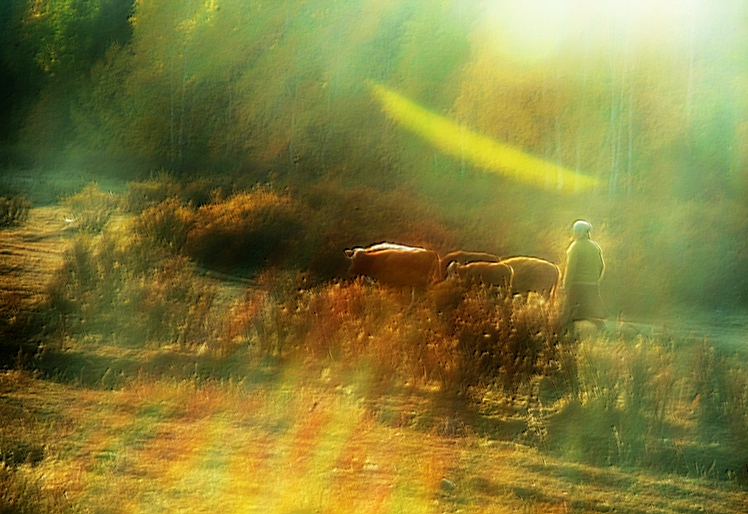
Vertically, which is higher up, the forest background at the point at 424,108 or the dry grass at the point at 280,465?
the forest background at the point at 424,108

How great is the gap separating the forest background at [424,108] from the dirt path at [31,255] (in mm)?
2723

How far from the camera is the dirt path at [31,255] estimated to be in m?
11.0

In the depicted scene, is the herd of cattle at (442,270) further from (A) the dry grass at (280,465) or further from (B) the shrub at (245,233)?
(A) the dry grass at (280,465)

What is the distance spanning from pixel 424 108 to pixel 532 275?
1401 cm

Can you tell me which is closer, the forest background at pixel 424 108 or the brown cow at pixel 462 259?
the brown cow at pixel 462 259

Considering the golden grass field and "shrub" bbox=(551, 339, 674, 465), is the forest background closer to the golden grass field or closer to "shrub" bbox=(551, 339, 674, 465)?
"shrub" bbox=(551, 339, 674, 465)

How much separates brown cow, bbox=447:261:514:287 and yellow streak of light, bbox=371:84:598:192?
10.3 metres

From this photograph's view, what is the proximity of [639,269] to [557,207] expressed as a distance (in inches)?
230

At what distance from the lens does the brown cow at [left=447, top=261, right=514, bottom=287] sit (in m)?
11.3

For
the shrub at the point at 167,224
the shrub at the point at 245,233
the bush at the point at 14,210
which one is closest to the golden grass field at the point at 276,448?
the shrub at the point at 245,233

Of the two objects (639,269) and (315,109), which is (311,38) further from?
(639,269)

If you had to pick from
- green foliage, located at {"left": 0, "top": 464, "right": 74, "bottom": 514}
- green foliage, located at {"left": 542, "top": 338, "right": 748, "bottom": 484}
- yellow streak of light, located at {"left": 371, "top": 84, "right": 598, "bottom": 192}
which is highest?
yellow streak of light, located at {"left": 371, "top": 84, "right": 598, "bottom": 192}

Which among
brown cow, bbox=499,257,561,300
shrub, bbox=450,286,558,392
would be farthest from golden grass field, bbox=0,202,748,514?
brown cow, bbox=499,257,561,300

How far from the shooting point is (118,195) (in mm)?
19297
